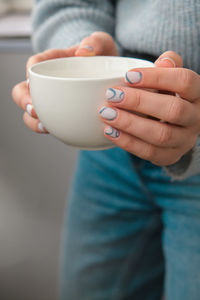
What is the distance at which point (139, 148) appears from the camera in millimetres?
371

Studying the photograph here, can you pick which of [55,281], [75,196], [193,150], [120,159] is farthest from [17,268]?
[193,150]

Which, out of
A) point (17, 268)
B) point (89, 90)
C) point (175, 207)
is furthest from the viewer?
point (17, 268)

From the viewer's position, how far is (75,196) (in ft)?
2.28

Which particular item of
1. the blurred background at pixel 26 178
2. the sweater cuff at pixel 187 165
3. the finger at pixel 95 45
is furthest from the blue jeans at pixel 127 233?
the blurred background at pixel 26 178

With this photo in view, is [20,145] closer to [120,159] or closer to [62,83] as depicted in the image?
[120,159]

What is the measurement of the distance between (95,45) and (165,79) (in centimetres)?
16

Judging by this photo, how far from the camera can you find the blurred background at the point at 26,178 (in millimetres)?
1047

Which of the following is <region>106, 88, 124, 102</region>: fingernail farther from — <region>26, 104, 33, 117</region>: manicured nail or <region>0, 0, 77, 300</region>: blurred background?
<region>0, 0, 77, 300</region>: blurred background

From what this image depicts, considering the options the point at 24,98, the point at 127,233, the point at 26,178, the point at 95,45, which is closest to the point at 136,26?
the point at 95,45

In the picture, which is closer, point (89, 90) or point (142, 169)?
point (89, 90)

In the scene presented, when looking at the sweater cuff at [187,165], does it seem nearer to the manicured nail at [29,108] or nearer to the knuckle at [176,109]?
the knuckle at [176,109]

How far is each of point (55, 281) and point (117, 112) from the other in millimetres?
861

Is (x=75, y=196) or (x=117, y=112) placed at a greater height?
(x=117, y=112)

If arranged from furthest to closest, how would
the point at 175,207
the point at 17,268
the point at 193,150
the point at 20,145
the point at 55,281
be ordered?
the point at 20,145 < the point at 55,281 < the point at 17,268 < the point at 175,207 < the point at 193,150
